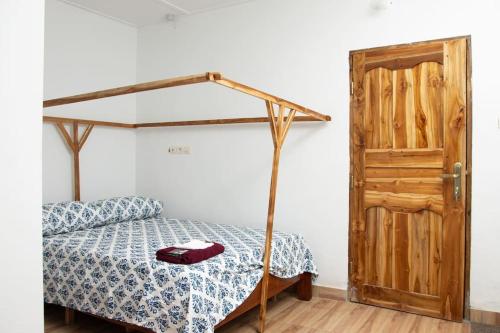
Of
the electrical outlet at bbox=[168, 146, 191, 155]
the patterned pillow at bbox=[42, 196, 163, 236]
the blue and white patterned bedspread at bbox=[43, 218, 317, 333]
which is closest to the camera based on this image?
the blue and white patterned bedspread at bbox=[43, 218, 317, 333]

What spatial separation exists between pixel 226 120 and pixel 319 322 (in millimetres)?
1975

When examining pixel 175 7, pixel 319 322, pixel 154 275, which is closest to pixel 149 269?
pixel 154 275

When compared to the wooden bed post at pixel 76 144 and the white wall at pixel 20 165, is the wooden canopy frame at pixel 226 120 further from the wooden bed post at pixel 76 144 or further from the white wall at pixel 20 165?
the white wall at pixel 20 165

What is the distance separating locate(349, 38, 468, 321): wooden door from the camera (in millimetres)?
3129

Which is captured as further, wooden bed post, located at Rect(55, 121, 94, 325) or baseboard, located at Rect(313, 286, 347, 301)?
wooden bed post, located at Rect(55, 121, 94, 325)

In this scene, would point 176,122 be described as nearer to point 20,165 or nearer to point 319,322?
point 319,322

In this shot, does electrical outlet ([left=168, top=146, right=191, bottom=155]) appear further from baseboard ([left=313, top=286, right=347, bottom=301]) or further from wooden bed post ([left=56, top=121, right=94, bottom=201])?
baseboard ([left=313, top=286, right=347, bottom=301])

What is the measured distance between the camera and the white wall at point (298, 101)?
305 centimetres

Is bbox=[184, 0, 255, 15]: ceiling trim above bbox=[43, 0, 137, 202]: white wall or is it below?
above

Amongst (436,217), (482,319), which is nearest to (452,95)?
(436,217)

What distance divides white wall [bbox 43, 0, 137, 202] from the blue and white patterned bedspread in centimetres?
93

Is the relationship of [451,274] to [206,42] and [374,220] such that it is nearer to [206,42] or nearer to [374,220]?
[374,220]

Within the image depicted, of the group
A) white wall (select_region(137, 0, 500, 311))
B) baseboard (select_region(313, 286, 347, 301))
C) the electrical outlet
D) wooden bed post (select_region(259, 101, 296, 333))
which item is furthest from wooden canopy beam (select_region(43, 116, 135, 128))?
baseboard (select_region(313, 286, 347, 301))

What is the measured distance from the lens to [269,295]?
3.11 meters
